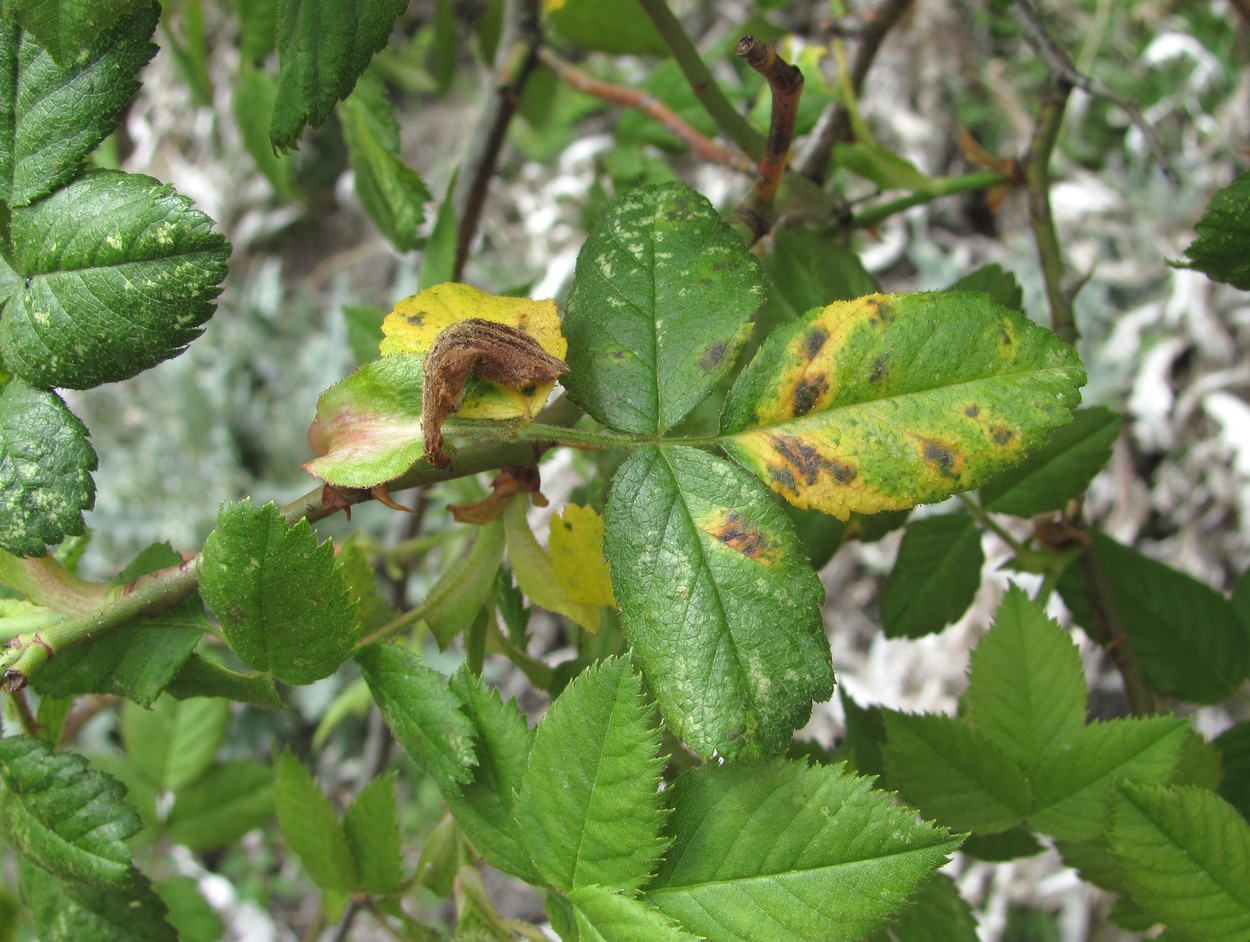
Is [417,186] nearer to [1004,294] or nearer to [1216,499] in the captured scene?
[1004,294]

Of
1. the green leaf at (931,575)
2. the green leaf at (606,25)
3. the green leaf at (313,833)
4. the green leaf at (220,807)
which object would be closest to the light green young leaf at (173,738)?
the green leaf at (220,807)

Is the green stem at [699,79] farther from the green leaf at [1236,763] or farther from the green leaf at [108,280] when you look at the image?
the green leaf at [1236,763]

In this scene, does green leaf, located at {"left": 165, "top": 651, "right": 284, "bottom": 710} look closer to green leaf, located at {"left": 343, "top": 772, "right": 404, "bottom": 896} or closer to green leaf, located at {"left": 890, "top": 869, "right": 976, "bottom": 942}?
green leaf, located at {"left": 343, "top": 772, "right": 404, "bottom": 896}

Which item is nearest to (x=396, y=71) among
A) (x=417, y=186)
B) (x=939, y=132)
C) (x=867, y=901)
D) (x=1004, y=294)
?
(x=417, y=186)

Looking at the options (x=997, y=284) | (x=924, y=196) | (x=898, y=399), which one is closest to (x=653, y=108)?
(x=924, y=196)

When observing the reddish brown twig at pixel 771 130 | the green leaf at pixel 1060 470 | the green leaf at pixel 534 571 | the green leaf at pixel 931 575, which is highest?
the reddish brown twig at pixel 771 130

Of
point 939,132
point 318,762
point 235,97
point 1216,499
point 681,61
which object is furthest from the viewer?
point 318,762

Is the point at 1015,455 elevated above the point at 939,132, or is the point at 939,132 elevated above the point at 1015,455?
the point at 939,132
